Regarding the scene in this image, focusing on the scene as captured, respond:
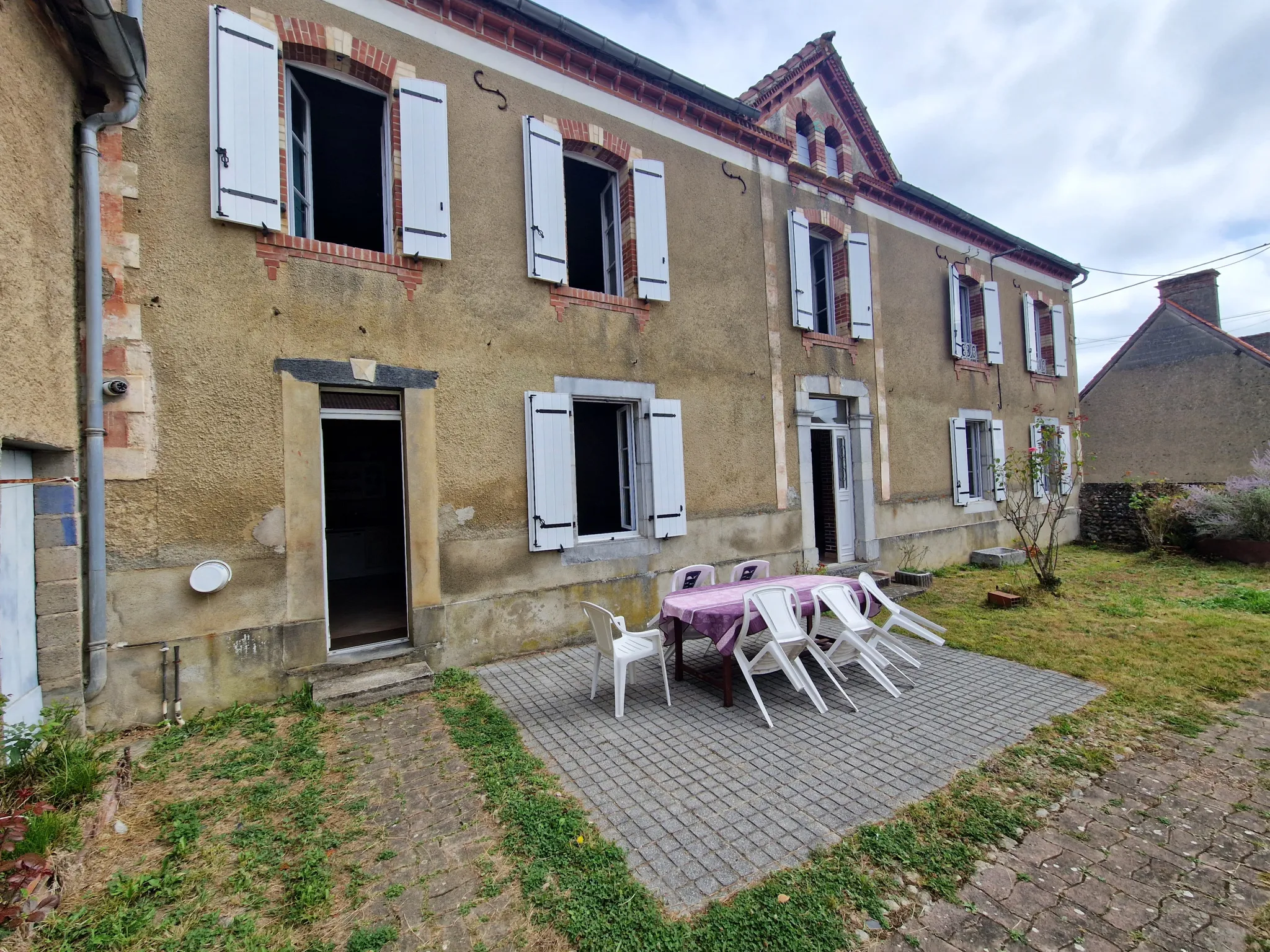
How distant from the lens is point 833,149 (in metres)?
8.89

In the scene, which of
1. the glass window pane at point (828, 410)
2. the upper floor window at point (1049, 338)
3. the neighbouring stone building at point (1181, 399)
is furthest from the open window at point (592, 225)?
the neighbouring stone building at point (1181, 399)

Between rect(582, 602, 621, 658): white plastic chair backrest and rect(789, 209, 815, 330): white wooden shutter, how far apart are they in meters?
5.42

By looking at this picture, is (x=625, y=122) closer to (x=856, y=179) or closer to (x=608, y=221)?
(x=608, y=221)

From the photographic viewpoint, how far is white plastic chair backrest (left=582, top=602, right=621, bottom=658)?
4.00 m

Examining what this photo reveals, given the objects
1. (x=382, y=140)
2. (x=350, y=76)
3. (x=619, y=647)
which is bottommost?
(x=619, y=647)

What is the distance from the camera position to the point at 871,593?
4.95 metres

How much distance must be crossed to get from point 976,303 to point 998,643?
7.94m

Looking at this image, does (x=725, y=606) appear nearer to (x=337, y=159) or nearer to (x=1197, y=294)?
(x=337, y=159)

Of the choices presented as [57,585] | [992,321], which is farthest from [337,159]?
[992,321]

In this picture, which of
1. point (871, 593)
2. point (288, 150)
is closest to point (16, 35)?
point (288, 150)

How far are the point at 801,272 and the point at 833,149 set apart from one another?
2691 mm

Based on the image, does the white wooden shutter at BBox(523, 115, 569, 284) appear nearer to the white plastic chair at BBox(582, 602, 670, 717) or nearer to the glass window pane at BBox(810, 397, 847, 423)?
the white plastic chair at BBox(582, 602, 670, 717)

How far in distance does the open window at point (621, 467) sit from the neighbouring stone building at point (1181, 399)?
11.7 m

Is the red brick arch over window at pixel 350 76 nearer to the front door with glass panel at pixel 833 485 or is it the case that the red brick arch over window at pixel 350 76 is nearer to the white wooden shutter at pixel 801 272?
the white wooden shutter at pixel 801 272
